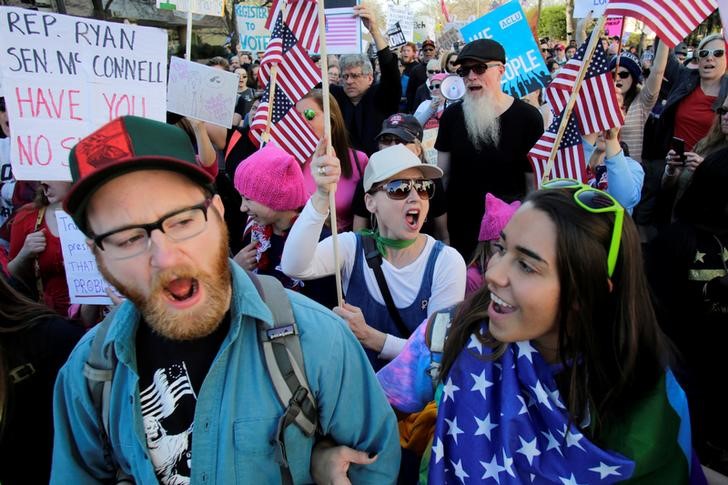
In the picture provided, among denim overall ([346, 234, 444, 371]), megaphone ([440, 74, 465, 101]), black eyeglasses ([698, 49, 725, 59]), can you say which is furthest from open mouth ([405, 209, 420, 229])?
black eyeglasses ([698, 49, 725, 59])

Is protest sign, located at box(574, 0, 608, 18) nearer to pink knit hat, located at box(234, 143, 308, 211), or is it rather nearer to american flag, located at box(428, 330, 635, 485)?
pink knit hat, located at box(234, 143, 308, 211)

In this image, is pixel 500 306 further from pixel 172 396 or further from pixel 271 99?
pixel 271 99

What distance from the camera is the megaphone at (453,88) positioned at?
5.46m

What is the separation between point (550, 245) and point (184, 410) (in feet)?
3.84

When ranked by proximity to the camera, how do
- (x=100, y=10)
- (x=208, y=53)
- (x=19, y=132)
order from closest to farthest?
1. (x=19, y=132)
2. (x=100, y=10)
3. (x=208, y=53)

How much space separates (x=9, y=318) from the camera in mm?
1852

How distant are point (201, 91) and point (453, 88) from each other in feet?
10.2

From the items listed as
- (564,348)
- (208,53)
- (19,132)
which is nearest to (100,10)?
(208,53)

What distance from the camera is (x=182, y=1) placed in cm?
523

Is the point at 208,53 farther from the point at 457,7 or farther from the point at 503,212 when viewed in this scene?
the point at 457,7

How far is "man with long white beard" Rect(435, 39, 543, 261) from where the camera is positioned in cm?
383

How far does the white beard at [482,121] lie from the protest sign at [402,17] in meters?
7.12

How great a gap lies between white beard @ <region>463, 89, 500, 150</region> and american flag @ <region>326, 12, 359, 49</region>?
125 centimetres

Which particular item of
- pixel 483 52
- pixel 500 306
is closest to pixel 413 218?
pixel 500 306
